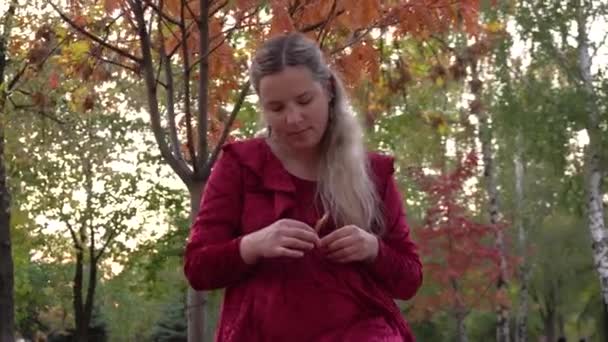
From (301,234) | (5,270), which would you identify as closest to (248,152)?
(301,234)

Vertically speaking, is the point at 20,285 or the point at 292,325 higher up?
the point at 20,285

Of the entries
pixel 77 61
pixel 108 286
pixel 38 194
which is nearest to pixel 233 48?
pixel 77 61

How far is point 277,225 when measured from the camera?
2.52 metres

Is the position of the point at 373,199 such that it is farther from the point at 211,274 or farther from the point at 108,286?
the point at 108,286

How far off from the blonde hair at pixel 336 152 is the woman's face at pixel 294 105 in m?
0.02

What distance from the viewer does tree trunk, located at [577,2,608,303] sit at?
2366 centimetres

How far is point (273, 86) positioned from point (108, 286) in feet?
109

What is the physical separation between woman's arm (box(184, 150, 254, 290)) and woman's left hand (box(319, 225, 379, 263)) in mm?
207

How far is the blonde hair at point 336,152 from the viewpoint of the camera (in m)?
2.68

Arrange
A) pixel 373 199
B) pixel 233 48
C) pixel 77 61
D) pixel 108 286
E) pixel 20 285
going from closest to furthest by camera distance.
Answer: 1. pixel 373 199
2. pixel 233 48
3. pixel 77 61
4. pixel 20 285
5. pixel 108 286

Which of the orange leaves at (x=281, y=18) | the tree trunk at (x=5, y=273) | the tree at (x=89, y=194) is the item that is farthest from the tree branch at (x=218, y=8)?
the tree at (x=89, y=194)

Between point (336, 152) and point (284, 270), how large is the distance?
33 centimetres

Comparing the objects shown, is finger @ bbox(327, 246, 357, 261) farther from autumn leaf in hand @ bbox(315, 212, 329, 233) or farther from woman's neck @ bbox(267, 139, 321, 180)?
woman's neck @ bbox(267, 139, 321, 180)

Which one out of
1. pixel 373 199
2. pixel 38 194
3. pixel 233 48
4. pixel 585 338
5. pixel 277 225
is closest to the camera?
pixel 277 225
